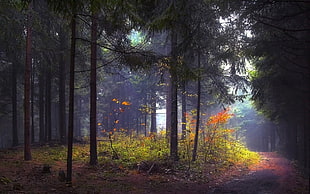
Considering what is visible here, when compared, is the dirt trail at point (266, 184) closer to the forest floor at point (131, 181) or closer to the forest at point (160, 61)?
the forest floor at point (131, 181)

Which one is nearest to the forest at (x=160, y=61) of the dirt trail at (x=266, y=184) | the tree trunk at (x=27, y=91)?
the tree trunk at (x=27, y=91)

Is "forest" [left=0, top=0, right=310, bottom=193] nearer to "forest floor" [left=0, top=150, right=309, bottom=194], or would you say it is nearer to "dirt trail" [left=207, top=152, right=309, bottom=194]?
"forest floor" [left=0, top=150, right=309, bottom=194]

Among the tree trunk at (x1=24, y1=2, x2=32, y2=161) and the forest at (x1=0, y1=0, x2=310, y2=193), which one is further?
the tree trunk at (x1=24, y1=2, x2=32, y2=161)

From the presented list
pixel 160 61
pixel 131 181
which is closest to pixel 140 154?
pixel 131 181

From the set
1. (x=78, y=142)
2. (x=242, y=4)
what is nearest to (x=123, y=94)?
(x=78, y=142)

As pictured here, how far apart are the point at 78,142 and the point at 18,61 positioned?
7.87m

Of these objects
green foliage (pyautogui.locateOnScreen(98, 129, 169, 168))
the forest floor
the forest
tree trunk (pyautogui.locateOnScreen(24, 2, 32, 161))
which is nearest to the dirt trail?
the forest floor

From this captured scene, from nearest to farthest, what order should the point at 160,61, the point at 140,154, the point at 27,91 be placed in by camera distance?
the point at 160,61 → the point at 27,91 → the point at 140,154

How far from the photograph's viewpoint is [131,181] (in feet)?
32.1

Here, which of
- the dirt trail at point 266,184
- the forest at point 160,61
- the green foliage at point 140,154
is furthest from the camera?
the green foliage at point 140,154

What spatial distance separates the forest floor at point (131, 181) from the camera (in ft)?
26.8

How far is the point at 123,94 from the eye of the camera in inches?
1478

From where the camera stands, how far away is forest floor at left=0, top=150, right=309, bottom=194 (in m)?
8.16

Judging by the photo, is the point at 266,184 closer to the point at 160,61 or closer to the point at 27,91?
the point at 160,61
